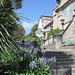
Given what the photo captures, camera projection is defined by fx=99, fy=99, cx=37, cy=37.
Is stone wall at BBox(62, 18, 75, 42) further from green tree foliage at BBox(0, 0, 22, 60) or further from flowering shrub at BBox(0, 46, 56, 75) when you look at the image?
green tree foliage at BBox(0, 0, 22, 60)

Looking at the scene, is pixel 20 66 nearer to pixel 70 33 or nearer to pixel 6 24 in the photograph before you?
pixel 6 24

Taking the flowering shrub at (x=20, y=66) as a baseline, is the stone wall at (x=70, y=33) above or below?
above

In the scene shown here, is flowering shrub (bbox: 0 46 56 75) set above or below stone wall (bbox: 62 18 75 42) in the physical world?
below

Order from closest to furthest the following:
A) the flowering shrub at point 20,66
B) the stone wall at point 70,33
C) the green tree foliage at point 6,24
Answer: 1. the green tree foliage at point 6,24
2. the flowering shrub at point 20,66
3. the stone wall at point 70,33

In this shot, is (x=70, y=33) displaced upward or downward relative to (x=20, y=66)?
upward

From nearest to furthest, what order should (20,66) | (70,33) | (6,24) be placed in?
(6,24) → (20,66) → (70,33)

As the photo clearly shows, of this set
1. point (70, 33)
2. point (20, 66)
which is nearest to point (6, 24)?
point (20, 66)

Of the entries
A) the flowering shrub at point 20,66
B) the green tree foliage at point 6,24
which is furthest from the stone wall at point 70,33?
the green tree foliage at point 6,24

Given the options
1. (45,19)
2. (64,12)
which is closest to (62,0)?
(64,12)

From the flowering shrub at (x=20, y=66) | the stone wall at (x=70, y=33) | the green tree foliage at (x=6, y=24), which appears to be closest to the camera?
the green tree foliage at (x=6, y=24)

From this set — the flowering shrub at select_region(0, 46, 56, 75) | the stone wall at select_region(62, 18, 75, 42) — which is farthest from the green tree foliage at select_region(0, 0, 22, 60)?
the stone wall at select_region(62, 18, 75, 42)

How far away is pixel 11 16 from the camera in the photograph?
9.16 ft

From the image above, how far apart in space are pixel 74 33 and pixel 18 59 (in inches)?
317

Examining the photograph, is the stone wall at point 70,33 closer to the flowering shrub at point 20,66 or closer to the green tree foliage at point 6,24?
the flowering shrub at point 20,66
